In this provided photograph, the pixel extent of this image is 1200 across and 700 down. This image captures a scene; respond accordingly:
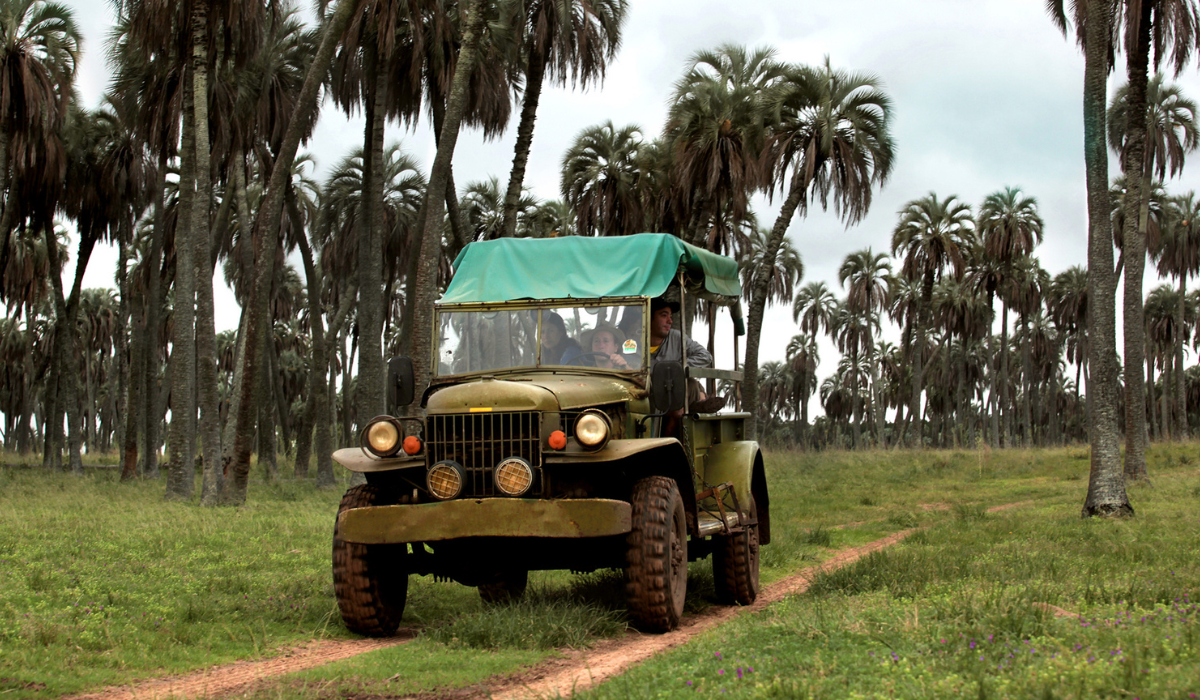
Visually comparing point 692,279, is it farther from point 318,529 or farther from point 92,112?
point 92,112

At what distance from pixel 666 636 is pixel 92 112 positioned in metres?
29.0

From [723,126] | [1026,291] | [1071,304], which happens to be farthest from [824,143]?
[1071,304]

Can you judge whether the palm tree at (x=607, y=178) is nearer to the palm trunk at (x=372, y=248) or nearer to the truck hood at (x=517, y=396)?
the palm trunk at (x=372, y=248)

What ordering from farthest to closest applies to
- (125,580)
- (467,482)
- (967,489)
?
(967,489) < (125,580) < (467,482)

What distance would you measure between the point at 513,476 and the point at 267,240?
14.3 metres

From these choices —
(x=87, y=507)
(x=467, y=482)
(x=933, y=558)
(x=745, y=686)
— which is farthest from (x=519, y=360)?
(x=87, y=507)

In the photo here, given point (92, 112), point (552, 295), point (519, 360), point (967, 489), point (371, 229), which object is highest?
point (92, 112)

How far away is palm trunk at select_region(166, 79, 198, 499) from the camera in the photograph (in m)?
21.1

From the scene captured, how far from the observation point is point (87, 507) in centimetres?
1716

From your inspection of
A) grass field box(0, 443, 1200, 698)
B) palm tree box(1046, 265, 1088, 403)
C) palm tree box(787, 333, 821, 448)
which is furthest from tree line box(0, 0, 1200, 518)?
palm tree box(787, 333, 821, 448)

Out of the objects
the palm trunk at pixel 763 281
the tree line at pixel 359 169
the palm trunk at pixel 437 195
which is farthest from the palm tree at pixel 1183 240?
the palm trunk at pixel 437 195

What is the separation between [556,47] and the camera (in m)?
24.3

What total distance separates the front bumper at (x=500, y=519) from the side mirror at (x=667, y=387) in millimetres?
849

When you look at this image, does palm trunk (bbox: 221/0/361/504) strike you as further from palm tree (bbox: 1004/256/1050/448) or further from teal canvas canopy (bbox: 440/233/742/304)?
palm tree (bbox: 1004/256/1050/448)
